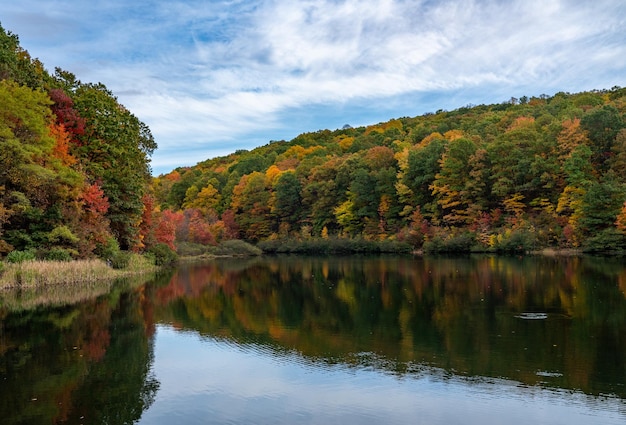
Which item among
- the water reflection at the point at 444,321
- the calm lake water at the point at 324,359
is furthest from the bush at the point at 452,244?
the calm lake water at the point at 324,359

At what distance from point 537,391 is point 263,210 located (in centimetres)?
7196

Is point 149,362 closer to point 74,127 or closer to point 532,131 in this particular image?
point 74,127

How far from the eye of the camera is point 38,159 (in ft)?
84.7

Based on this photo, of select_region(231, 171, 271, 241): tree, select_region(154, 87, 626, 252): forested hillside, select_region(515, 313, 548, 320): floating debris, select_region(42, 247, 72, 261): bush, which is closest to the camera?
select_region(515, 313, 548, 320): floating debris

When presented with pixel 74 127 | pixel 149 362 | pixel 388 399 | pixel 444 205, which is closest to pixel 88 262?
pixel 74 127

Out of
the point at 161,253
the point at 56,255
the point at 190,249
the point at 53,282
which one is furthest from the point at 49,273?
the point at 190,249

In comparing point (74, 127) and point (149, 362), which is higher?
point (74, 127)

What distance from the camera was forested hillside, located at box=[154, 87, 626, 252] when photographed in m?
46.5

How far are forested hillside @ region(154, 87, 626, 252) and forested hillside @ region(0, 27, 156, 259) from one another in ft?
33.8

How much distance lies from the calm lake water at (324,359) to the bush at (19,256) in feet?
13.0

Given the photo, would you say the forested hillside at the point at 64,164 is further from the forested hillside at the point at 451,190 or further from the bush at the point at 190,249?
the bush at the point at 190,249

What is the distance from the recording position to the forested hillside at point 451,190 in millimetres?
46500

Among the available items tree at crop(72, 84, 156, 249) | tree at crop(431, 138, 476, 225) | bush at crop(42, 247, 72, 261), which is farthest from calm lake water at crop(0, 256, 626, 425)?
tree at crop(431, 138, 476, 225)

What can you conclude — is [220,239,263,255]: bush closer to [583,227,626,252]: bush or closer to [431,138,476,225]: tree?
[431,138,476,225]: tree
